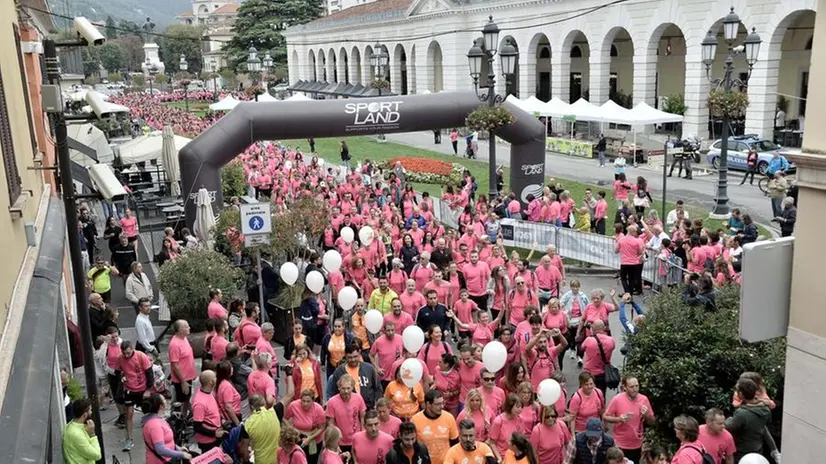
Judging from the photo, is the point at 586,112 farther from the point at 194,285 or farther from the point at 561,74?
the point at 194,285

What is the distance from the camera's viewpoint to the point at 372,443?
702cm

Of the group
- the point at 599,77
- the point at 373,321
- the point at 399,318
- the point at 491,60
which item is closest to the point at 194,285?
the point at 373,321

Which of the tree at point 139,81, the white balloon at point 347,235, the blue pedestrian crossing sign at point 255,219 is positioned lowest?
the white balloon at point 347,235

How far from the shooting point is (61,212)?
36.8 feet

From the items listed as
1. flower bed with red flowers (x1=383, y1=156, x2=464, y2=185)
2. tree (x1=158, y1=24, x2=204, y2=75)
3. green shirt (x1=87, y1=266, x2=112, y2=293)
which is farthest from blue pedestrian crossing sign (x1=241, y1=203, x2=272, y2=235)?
tree (x1=158, y1=24, x2=204, y2=75)

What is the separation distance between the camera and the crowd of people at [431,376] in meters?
7.01

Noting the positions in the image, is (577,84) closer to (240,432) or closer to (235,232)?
(235,232)

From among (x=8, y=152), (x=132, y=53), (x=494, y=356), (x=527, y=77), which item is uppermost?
(x=132, y=53)

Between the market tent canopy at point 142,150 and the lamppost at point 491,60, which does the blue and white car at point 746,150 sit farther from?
the market tent canopy at point 142,150

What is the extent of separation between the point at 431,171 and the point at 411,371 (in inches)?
929

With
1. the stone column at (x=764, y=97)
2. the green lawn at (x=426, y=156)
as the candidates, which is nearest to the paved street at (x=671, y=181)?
the green lawn at (x=426, y=156)

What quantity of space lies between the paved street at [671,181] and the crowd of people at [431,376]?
944 cm

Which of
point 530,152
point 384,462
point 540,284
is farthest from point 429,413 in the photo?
point 530,152

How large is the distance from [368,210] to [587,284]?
482cm
